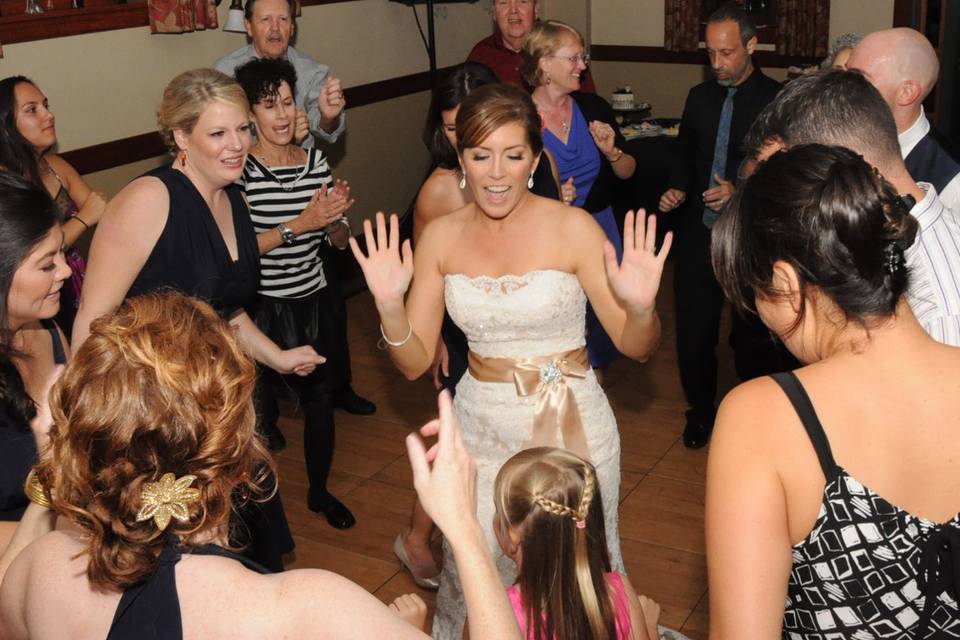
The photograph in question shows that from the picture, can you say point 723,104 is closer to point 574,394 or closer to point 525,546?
point 574,394

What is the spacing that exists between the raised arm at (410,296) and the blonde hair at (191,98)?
66 centimetres

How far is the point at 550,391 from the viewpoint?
277 centimetres

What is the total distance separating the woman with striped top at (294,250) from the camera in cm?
370

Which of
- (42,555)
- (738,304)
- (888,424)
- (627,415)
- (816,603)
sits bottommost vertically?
(627,415)

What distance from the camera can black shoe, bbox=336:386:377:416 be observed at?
476cm

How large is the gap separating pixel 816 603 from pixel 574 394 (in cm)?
133

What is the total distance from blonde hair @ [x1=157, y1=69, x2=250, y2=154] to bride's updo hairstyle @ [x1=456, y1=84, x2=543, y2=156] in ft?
2.49

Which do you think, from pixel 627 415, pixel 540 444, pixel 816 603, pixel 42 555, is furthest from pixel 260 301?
pixel 816 603

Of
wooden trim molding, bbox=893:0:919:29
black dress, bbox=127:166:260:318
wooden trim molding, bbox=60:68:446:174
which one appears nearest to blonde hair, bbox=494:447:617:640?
black dress, bbox=127:166:260:318

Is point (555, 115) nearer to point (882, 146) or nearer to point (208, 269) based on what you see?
point (208, 269)

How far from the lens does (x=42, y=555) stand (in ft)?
4.91

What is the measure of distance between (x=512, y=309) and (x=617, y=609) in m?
0.89

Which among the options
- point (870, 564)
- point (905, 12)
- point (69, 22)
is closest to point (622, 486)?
point (870, 564)

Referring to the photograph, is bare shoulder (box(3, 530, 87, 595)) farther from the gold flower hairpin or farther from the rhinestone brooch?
the rhinestone brooch
